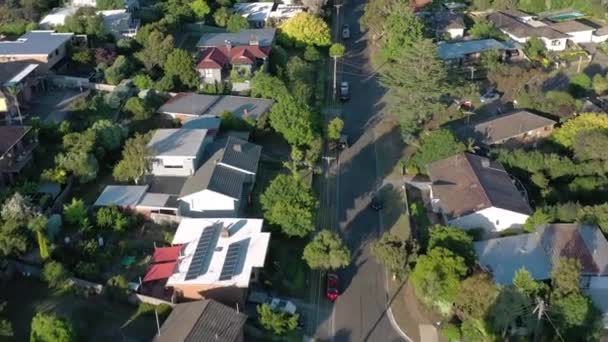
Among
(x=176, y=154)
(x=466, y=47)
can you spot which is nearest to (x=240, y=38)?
(x=466, y=47)

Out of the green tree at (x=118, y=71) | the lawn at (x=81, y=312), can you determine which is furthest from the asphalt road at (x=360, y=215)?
the green tree at (x=118, y=71)

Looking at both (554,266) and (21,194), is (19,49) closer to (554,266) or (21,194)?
(21,194)

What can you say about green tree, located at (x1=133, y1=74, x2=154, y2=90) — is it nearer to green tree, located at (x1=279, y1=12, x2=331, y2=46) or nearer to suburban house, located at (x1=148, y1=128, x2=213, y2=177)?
suburban house, located at (x1=148, y1=128, x2=213, y2=177)

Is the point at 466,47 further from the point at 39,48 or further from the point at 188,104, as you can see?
the point at 39,48

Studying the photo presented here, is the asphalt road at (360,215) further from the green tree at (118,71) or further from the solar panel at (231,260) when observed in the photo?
the green tree at (118,71)

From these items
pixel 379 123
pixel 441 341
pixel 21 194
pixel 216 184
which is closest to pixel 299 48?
pixel 379 123

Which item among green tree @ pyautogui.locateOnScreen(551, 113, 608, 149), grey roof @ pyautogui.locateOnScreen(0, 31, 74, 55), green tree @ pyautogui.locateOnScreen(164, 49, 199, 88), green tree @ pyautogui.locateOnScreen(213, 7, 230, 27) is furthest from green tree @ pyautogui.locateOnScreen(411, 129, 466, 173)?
green tree @ pyautogui.locateOnScreen(213, 7, 230, 27)
